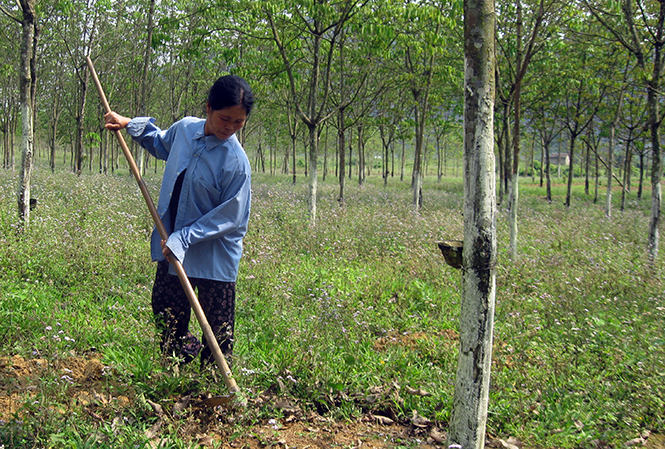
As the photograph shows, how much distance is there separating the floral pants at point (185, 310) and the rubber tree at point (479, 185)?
5.35 ft

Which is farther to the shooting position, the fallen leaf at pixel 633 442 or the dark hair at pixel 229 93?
the fallen leaf at pixel 633 442

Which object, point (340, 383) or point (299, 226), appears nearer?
point (340, 383)

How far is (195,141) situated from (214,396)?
67.8 inches

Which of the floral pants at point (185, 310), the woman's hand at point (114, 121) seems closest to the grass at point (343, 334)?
the floral pants at point (185, 310)

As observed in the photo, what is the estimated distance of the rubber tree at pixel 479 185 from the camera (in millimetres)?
2361

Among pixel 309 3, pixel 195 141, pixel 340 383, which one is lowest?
pixel 340 383

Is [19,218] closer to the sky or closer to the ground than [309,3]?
closer to the ground

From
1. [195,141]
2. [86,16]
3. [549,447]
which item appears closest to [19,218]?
[195,141]

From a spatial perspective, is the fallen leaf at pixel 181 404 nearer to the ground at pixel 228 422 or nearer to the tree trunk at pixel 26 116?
the ground at pixel 228 422

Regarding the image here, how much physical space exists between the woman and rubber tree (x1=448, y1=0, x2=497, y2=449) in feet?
4.46

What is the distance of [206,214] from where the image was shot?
113 inches

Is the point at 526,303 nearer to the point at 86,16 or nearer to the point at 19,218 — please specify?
the point at 19,218

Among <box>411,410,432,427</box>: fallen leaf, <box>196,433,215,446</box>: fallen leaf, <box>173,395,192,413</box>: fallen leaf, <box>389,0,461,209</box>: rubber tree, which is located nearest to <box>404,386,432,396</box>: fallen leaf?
<box>411,410,432,427</box>: fallen leaf

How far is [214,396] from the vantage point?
2984 mm
